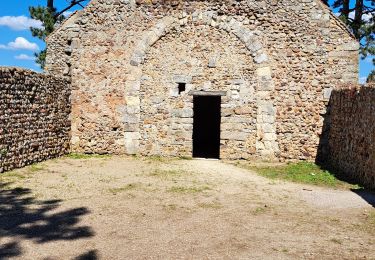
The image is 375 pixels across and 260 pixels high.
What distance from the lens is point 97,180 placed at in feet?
25.4

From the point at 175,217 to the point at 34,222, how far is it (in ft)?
6.09

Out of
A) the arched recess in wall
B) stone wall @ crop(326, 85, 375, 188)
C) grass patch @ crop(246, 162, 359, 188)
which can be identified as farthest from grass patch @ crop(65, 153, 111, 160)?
stone wall @ crop(326, 85, 375, 188)

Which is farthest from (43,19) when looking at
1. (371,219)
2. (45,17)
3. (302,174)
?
(371,219)

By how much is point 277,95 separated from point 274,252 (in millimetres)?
6841

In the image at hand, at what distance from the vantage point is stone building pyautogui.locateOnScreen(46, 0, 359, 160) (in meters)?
10.3

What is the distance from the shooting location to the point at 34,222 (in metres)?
5.00

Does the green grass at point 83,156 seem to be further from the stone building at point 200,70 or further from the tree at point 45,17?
the tree at point 45,17

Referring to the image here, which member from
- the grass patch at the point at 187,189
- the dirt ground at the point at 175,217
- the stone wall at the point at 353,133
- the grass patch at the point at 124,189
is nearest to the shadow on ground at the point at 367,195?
the dirt ground at the point at 175,217

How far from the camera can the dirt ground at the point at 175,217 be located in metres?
4.14

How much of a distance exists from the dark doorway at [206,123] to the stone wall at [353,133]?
5.21m

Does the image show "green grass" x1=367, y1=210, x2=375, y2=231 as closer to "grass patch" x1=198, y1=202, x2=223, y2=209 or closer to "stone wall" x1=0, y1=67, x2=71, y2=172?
"grass patch" x1=198, y1=202, x2=223, y2=209

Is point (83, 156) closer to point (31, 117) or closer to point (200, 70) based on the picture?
point (31, 117)

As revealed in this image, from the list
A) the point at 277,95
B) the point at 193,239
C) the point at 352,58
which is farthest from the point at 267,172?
the point at 193,239

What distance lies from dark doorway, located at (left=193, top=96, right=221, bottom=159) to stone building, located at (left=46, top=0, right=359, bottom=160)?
3710 mm
